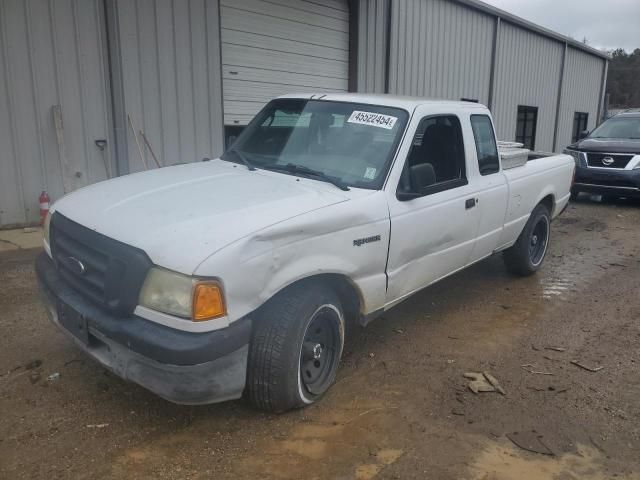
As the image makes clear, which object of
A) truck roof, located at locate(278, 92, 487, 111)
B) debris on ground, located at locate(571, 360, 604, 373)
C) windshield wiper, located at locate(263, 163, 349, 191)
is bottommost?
debris on ground, located at locate(571, 360, 604, 373)

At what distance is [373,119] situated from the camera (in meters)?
4.05

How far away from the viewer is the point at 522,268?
20.1 ft

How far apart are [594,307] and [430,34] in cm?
950

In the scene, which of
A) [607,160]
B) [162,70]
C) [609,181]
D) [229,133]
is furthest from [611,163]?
[162,70]

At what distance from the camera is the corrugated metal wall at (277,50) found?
9.00 meters

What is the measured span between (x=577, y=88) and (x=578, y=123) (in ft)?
6.14

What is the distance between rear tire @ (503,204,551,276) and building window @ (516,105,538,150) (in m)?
12.9

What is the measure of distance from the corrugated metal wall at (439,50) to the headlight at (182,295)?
10.3 metres

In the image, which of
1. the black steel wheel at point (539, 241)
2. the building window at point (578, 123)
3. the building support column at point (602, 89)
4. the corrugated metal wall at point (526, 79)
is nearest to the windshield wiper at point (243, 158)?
the black steel wheel at point (539, 241)

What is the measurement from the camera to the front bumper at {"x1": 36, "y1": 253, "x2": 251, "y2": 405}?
2.64 meters

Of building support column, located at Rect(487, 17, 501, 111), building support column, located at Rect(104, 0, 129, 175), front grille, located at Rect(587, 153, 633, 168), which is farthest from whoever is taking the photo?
building support column, located at Rect(487, 17, 501, 111)

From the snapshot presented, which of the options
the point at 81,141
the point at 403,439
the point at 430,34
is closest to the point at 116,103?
the point at 81,141

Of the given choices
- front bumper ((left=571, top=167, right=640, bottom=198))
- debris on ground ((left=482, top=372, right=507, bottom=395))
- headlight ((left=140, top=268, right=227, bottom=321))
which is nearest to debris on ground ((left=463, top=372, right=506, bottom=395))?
debris on ground ((left=482, top=372, right=507, bottom=395))

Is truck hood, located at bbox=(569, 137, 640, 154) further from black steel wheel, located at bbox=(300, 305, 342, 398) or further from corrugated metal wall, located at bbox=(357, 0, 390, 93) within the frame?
black steel wheel, located at bbox=(300, 305, 342, 398)
